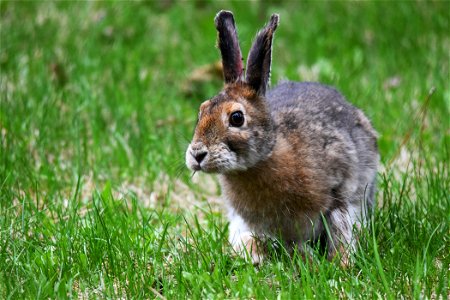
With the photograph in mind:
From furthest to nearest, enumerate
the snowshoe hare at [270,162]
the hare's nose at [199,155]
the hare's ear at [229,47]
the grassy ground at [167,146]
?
the hare's ear at [229,47]
the snowshoe hare at [270,162]
the hare's nose at [199,155]
the grassy ground at [167,146]

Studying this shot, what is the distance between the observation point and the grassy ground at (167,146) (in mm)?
3975

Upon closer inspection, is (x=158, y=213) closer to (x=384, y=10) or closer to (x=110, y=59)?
(x=110, y=59)

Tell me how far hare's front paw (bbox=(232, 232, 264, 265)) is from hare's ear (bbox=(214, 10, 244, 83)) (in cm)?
86

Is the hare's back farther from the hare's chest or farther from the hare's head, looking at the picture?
the hare's chest

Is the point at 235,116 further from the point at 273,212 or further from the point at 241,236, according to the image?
the point at 241,236

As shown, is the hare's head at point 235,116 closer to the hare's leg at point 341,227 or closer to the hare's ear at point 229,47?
the hare's ear at point 229,47

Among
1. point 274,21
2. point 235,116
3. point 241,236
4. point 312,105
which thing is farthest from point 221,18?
point 241,236

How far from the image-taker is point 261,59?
14.5 ft

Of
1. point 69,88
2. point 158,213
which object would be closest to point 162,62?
point 69,88

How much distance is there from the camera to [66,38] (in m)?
7.93

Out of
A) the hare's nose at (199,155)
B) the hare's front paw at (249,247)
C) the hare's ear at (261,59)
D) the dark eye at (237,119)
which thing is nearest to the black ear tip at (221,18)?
the hare's ear at (261,59)

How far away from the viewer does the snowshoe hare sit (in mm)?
4254

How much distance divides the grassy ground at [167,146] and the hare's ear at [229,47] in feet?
2.64

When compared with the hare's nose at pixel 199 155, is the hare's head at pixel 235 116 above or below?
above
